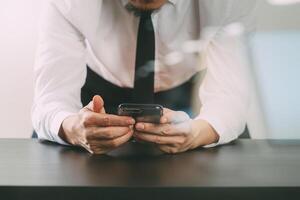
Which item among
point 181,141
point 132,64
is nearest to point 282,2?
point 132,64

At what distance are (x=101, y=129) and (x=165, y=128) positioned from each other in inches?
3.9

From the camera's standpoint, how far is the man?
0.78 metres

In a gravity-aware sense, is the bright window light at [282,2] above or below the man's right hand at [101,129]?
above

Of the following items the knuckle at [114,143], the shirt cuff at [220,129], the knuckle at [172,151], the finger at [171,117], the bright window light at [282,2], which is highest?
the bright window light at [282,2]

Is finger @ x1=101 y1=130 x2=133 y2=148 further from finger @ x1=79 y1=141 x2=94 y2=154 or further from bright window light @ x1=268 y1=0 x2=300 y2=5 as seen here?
bright window light @ x1=268 y1=0 x2=300 y2=5

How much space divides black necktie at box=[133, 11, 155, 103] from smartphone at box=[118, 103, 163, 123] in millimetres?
186

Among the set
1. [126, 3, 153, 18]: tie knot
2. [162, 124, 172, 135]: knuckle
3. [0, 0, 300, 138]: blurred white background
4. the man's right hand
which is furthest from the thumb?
[0, 0, 300, 138]: blurred white background

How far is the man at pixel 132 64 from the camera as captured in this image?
78cm

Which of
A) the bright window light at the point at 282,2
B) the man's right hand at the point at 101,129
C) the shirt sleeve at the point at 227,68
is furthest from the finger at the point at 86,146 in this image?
the bright window light at the point at 282,2

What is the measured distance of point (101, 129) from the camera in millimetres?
630

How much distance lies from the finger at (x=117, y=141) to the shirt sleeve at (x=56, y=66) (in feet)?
0.69

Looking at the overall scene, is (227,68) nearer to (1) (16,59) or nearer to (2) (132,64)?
(2) (132,64)

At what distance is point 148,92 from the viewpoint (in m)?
0.79

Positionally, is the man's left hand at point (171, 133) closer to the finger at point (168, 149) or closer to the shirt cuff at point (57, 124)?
the finger at point (168, 149)
